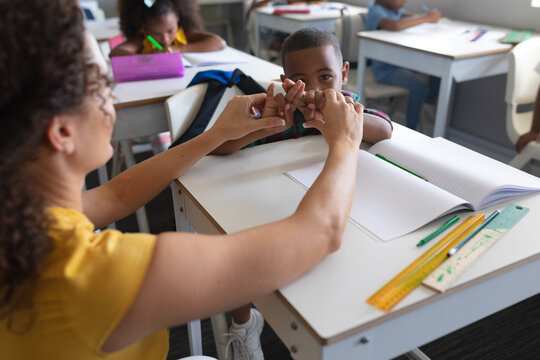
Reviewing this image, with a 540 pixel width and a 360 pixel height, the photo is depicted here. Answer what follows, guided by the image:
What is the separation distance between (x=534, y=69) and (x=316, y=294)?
76.6 inches

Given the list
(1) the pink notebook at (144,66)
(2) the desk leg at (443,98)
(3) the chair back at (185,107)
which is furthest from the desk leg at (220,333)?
(2) the desk leg at (443,98)

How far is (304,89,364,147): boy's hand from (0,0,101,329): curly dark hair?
48 cm

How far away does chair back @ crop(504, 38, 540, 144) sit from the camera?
80.5 inches

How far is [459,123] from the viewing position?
355 cm

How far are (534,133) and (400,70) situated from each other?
46.1 inches

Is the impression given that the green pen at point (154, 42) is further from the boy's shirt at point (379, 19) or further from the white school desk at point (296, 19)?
the boy's shirt at point (379, 19)

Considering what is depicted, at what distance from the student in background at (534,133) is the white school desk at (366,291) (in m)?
1.27

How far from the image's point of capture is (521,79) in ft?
6.80

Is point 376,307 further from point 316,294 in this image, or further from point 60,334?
point 60,334

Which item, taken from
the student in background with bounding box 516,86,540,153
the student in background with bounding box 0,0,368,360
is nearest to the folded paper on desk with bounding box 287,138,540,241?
the student in background with bounding box 0,0,368,360

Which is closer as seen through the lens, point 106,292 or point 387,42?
point 106,292

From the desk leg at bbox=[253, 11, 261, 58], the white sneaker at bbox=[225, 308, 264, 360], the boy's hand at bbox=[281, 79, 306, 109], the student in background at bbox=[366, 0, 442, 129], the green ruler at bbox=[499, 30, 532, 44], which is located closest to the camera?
the boy's hand at bbox=[281, 79, 306, 109]

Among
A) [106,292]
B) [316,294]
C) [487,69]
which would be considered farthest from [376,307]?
[487,69]

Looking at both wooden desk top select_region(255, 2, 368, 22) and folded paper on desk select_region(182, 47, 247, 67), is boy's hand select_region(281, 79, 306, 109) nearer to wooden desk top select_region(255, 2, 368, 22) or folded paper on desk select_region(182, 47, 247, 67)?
folded paper on desk select_region(182, 47, 247, 67)
